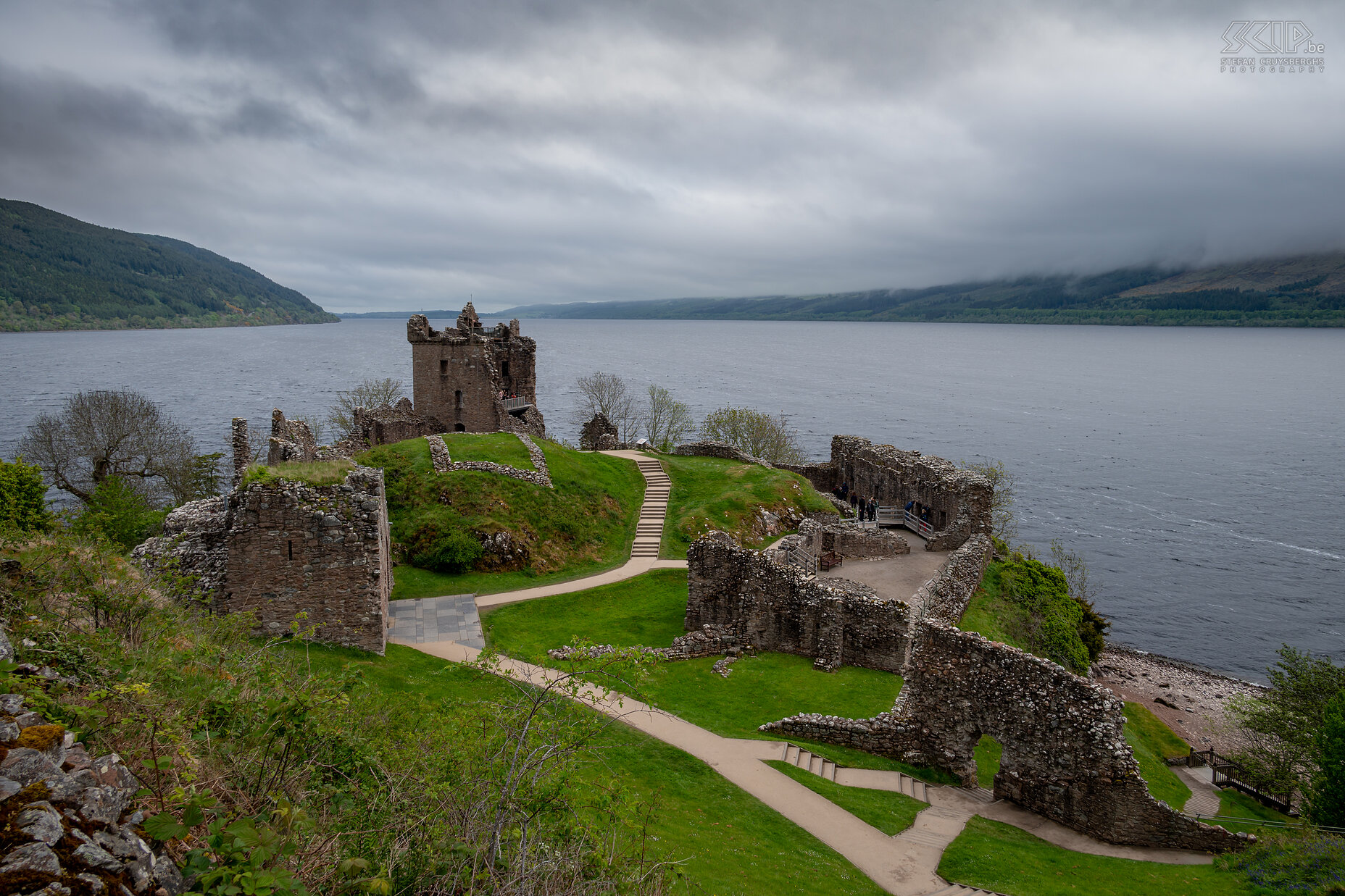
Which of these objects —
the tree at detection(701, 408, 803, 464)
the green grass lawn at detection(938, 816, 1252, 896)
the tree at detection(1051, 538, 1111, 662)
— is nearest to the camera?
the green grass lawn at detection(938, 816, 1252, 896)

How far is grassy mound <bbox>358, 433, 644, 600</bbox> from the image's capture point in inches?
1219

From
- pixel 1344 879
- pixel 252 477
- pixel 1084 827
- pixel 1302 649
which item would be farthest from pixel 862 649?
pixel 1302 649

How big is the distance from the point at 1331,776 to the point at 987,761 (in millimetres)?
9988

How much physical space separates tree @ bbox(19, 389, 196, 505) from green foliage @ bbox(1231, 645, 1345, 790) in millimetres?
65891

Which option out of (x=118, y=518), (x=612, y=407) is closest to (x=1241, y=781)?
(x=118, y=518)

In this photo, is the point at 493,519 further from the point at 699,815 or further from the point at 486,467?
the point at 699,815

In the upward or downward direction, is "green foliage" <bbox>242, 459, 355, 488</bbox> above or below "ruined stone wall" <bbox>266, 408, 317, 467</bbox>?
above

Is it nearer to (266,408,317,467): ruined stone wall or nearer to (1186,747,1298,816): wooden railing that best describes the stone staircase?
(266,408,317,467): ruined stone wall

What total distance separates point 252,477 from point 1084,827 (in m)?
24.7

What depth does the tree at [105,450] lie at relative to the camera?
54344mm

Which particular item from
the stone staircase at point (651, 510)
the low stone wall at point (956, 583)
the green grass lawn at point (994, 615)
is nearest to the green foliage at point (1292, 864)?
the low stone wall at point (956, 583)

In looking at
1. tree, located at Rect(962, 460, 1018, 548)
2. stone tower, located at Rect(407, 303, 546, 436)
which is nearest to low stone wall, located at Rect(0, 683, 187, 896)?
stone tower, located at Rect(407, 303, 546, 436)

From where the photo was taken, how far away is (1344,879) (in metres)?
14.6

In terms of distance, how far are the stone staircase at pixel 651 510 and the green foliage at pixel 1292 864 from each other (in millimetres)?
23541
